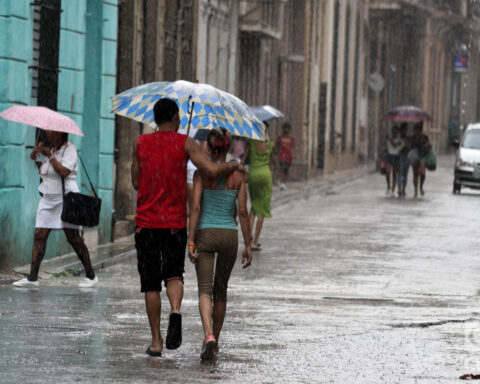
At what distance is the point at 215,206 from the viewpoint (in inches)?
354

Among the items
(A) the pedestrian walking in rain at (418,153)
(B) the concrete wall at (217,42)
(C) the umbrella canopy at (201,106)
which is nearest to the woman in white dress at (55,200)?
(C) the umbrella canopy at (201,106)

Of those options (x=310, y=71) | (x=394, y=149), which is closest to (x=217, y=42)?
(x=394, y=149)

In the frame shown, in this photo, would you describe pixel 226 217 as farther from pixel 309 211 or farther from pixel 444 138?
pixel 444 138

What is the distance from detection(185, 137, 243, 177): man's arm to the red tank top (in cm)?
4

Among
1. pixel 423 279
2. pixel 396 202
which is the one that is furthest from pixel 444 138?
pixel 423 279

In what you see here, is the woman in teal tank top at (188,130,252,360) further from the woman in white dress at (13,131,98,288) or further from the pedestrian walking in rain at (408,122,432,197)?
the pedestrian walking in rain at (408,122,432,197)

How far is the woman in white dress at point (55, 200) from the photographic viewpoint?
41.9 ft

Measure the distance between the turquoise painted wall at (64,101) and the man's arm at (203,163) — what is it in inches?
210

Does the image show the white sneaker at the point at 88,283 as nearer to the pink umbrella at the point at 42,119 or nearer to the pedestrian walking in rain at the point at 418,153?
the pink umbrella at the point at 42,119

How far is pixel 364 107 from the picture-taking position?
5459cm

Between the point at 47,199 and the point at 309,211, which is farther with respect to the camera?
the point at 309,211

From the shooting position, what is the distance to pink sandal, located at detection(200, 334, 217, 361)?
8.70 meters

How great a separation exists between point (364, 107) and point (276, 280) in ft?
135

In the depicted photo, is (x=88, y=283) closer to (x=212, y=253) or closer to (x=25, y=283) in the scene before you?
(x=25, y=283)
